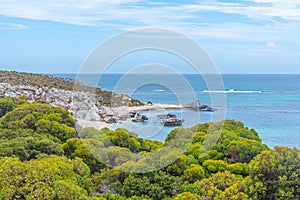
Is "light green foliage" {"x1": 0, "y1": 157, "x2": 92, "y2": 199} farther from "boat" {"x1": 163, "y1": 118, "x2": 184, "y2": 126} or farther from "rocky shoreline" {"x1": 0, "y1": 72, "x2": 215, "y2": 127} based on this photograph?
"boat" {"x1": 163, "y1": 118, "x2": 184, "y2": 126}

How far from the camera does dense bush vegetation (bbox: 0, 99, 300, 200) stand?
1281 cm

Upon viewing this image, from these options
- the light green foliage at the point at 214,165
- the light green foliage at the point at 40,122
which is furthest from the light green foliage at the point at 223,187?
the light green foliage at the point at 40,122

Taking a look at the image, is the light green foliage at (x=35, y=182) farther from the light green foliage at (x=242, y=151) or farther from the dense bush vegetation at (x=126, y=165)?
the light green foliage at (x=242, y=151)

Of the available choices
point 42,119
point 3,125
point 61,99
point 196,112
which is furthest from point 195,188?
point 196,112

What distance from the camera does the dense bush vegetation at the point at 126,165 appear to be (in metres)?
12.8

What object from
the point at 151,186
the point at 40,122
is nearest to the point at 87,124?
the point at 40,122

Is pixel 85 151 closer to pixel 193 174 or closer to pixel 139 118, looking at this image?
pixel 193 174

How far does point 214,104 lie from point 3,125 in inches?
2328

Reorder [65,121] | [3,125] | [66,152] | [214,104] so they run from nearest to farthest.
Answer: [66,152], [3,125], [65,121], [214,104]

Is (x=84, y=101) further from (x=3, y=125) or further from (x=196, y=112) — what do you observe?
(x=3, y=125)

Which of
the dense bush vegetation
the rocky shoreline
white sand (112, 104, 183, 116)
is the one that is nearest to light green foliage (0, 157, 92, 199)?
the dense bush vegetation

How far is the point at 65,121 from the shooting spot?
25.5 metres

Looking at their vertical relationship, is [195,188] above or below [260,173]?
below

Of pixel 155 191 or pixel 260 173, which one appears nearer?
pixel 260 173
